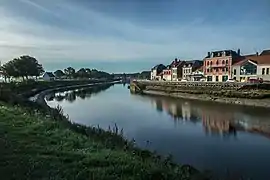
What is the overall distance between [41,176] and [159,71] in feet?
338

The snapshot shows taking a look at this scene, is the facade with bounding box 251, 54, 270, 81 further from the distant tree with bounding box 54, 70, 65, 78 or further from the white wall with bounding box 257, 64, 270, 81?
the distant tree with bounding box 54, 70, 65, 78

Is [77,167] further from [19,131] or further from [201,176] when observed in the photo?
[19,131]

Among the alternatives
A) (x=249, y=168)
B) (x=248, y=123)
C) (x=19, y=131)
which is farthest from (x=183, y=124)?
(x=19, y=131)

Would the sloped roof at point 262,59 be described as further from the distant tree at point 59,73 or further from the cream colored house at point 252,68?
the distant tree at point 59,73

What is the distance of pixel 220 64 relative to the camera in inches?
2648

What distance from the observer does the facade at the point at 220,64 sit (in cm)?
6519

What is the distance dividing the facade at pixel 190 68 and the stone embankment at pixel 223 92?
17.2 metres

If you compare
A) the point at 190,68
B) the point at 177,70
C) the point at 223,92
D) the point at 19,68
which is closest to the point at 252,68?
the point at 223,92

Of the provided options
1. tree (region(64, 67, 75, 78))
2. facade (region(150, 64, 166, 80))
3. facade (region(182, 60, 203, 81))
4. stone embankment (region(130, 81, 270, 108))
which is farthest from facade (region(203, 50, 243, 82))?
tree (region(64, 67, 75, 78))

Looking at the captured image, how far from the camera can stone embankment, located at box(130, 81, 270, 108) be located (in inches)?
1566

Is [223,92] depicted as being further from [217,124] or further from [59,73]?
[59,73]

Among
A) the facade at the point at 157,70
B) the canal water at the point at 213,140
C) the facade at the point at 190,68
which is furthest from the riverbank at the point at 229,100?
the facade at the point at 157,70

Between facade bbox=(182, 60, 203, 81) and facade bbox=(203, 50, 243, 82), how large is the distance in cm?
876

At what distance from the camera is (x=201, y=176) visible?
9.59m
